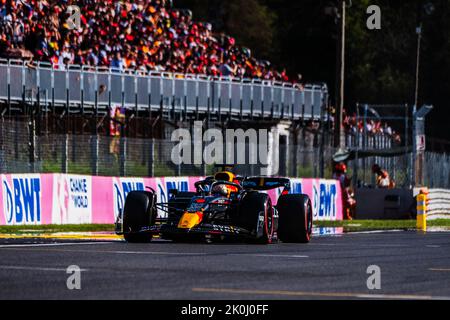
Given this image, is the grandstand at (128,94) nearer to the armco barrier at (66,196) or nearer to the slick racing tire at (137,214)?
the armco barrier at (66,196)

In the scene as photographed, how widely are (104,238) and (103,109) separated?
1671cm

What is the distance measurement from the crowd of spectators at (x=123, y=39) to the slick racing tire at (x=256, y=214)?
16.8 metres

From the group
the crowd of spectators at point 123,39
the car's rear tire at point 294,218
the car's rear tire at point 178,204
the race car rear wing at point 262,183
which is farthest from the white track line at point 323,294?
the crowd of spectators at point 123,39

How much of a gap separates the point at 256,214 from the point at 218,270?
5977mm

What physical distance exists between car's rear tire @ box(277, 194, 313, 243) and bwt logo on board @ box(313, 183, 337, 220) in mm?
15757

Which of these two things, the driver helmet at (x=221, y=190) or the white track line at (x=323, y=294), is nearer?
the white track line at (x=323, y=294)

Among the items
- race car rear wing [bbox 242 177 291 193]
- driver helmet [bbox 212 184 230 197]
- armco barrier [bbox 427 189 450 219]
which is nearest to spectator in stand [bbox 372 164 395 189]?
armco barrier [bbox 427 189 450 219]

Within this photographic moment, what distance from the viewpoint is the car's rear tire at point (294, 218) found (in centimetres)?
2195

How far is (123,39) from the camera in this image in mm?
43250

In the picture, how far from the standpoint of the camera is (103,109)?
4028cm

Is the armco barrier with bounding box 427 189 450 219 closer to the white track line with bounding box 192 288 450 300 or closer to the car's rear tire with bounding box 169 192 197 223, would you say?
the car's rear tire with bounding box 169 192 197 223

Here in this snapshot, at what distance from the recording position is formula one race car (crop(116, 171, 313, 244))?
2106cm

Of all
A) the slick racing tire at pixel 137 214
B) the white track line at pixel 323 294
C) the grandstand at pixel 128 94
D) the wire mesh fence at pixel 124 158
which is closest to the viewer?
the white track line at pixel 323 294

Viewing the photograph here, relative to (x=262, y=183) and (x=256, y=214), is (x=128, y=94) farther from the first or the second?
(x=256, y=214)
